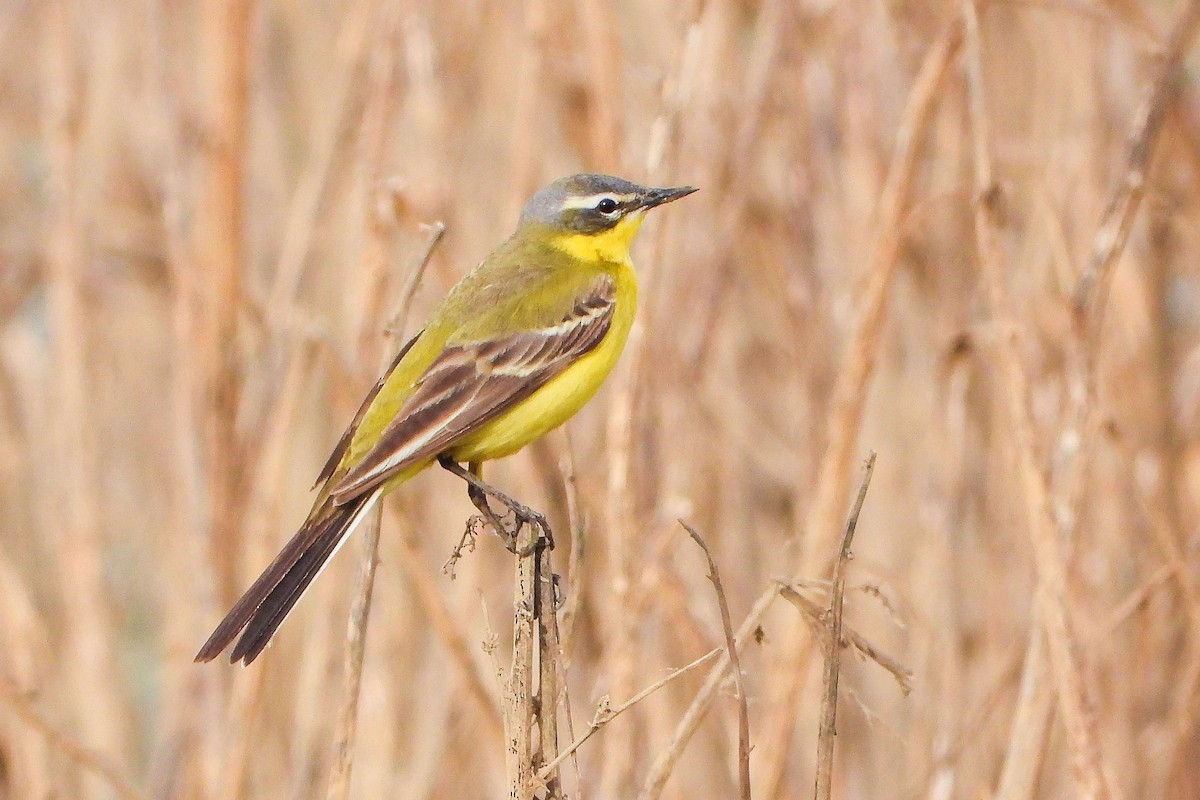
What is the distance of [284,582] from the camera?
256cm

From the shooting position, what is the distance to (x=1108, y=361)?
4129 mm

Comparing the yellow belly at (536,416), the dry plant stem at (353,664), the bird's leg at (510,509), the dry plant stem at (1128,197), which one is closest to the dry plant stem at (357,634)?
the dry plant stem at (353,664)

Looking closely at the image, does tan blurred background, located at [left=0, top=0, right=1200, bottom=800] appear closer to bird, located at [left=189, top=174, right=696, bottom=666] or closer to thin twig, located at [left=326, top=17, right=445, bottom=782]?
thin twig, located at [left=326, top=17, right=445, bottom=782]

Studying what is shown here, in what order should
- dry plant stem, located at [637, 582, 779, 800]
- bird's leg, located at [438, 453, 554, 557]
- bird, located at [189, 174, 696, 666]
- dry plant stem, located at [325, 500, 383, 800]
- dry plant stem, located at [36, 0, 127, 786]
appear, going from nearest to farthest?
dry plant stem, located at [637, 582, 779, 800] < dry plant stem, located at [325, 500, 383, 800] < bird's leg, located at [438, 453, 554, 557] < bird, located at [189, 174, 696, 666] < dry plant stem, located at [36, 0, 127, 786]

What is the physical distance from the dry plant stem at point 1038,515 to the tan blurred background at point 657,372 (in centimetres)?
23

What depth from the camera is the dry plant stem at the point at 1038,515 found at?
2.61 meters

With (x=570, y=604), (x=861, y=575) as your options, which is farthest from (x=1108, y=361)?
(x=570, y=604)

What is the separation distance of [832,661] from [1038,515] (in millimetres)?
1043

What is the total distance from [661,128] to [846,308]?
3.74 feet

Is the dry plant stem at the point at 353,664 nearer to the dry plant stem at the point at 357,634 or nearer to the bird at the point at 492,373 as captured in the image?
the dry plant stem at the point at 357,634

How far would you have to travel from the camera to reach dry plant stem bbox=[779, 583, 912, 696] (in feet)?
6.89

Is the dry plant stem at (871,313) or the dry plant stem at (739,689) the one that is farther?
the dry plant stem at (871,313)

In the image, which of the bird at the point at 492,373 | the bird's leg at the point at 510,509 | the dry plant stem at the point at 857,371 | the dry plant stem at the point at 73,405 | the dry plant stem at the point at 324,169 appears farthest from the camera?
the dry plant stem at the point at 73,405

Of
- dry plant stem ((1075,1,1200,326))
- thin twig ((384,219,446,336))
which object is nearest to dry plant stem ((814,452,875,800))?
thin twig ((384,219,446,336))
